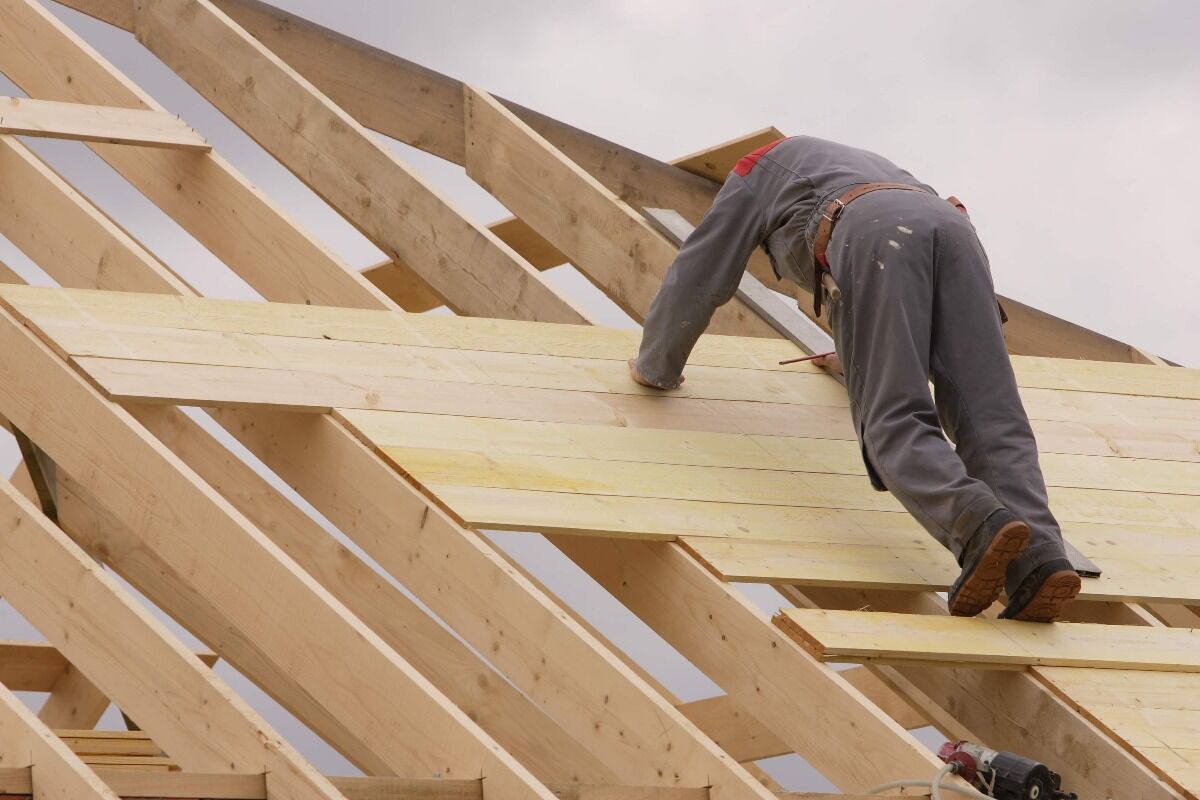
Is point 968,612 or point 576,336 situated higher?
point 576,336

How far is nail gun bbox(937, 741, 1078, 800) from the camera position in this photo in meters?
2.85

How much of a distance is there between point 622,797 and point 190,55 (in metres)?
3.30

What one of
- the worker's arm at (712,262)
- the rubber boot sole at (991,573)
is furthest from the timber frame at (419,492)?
the worker's arm at (712,262)

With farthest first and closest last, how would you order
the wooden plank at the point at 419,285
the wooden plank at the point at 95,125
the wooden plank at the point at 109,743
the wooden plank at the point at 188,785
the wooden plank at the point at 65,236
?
the wooden plank at the point at 419,285
the wooden plank at the point at 109,743
the wooden plank at the point at 95,125
the wooden plank at the point at 65,236
the wooden plank at the point at 188,785

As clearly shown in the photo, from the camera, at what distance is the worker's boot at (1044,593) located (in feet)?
11.2

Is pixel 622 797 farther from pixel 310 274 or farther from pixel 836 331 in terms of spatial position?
pixel 310 274

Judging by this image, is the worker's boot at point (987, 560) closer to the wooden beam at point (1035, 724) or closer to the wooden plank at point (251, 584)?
the wooden beam at point (1035, 724)

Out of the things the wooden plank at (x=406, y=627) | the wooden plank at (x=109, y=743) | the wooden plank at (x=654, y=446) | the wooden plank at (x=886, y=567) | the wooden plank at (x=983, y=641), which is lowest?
the wooden plank at (x=109, y=743)

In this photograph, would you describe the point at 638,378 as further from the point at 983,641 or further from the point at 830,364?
the point at 983,641

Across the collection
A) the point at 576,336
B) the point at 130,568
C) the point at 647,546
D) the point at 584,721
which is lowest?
the point at 130,568

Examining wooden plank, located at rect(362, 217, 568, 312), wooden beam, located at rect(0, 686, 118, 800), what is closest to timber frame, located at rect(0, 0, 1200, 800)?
wooden beam, located at rect(0, 686, 118, 800)

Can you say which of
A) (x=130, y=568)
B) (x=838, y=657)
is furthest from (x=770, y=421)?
(x=130, y=568)

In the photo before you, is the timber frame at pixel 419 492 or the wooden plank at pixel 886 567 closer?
the timber frame at pixel 419 492

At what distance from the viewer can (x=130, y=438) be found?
3.23 meters
